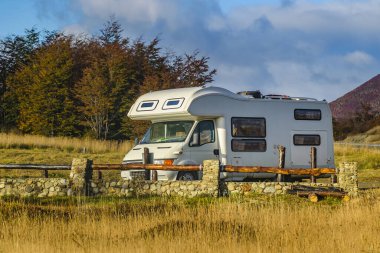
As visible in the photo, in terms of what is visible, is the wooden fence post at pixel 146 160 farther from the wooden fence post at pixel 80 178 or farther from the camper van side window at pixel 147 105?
the wooden fence post at pixel 80 178

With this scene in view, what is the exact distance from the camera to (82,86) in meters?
47.3

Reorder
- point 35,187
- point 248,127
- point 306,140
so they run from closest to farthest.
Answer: point 35,187
point 248,127
point 306,140

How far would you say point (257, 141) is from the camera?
2342 cm

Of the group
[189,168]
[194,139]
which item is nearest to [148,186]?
[189,168]

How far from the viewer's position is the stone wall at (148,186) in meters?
20.9

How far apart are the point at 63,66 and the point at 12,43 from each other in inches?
344

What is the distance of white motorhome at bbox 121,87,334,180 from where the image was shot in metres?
22.3

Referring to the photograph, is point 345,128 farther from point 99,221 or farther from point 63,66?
point 99,221

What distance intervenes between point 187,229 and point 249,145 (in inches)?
381

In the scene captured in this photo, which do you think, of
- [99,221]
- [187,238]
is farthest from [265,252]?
[99,221]

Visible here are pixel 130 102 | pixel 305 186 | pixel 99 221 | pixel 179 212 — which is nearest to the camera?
pixel 99 221

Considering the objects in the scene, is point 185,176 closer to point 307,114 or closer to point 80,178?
point 80,178

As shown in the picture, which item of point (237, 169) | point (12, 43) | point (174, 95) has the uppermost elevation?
point (12, 43)

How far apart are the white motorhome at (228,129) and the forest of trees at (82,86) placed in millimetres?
20001
